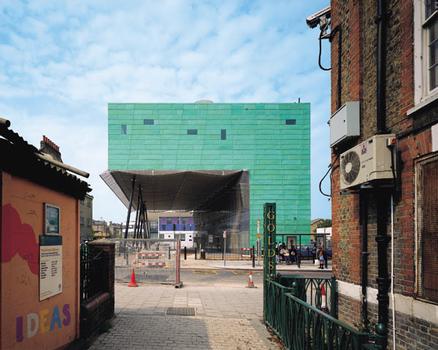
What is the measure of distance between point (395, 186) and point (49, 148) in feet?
21.8

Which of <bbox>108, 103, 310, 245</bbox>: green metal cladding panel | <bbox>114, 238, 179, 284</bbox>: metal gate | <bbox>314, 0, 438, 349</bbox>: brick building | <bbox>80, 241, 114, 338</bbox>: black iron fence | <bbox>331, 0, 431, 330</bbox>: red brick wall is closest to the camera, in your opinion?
<bbox>314, 0, 438, 349</bbox>: brick building

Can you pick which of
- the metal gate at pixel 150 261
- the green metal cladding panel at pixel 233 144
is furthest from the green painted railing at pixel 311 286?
the green metal cladding panel at pixel 233 144

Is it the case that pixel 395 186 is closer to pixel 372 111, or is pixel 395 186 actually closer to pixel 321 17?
pixel 372 111

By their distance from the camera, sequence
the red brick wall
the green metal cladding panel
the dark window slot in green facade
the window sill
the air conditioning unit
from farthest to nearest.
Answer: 1. the dark window slot in green facade
2. the green metal cladding panel
3. the air conditioning unit
4. the red brick wall
5. the window sill

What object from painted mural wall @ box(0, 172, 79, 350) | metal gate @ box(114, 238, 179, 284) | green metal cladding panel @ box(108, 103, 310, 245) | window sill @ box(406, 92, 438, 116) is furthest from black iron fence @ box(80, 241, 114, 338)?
green metal cladding panel @ box(108, 103, 310, 245)

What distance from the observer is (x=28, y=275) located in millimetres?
5430

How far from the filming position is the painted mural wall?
4824mm

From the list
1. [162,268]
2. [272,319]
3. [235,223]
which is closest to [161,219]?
[235,223]

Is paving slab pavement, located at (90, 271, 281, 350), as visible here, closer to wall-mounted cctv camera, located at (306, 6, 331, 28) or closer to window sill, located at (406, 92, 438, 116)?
window sill, located at (406, 92, 438, 116)

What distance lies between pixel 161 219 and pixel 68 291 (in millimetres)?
77449

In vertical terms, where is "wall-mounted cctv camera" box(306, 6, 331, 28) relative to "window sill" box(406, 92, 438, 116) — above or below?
above

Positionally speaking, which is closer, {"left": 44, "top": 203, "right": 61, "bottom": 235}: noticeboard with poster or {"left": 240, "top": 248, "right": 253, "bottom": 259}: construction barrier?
{"left": 44, "top": 203, "right": 61, "bottom": 235}: noticeboard with poster

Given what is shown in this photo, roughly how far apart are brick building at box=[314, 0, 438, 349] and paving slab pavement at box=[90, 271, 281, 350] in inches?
98.0

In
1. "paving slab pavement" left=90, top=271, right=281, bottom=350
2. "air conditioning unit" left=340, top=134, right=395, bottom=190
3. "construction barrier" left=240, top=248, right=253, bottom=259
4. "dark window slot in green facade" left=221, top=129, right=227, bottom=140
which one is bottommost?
"construction barrier" left=240, top=248, right=253, bottom=259
